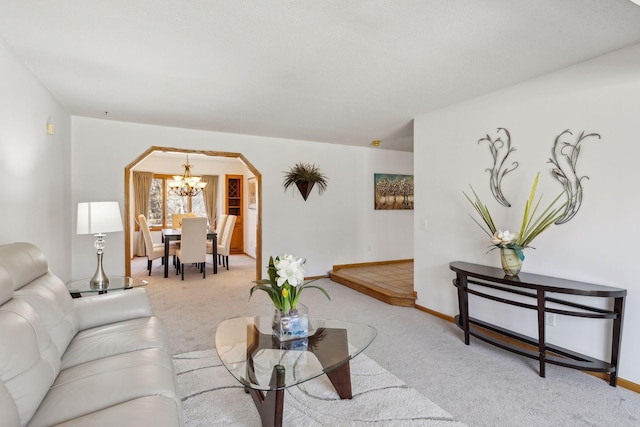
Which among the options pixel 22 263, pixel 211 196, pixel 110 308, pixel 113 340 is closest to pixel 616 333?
pixel 113 340

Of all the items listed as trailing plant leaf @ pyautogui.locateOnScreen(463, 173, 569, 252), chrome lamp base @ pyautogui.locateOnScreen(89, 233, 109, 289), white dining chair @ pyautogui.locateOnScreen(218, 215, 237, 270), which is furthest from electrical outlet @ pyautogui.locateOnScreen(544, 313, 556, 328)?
white dining chair @ pyautogui.locateOnScreen(218, 215, 237, 270)

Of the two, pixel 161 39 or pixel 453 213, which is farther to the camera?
pixel 453 213

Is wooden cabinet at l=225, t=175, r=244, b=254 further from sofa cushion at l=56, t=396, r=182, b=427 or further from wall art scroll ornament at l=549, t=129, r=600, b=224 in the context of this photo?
sofa cushion at l=56, t=396, r=182, b=427

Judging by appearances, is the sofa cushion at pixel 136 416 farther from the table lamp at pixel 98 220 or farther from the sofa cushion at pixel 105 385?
the table lamp at pixel 98 220

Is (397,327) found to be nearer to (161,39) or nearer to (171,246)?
(161,39)

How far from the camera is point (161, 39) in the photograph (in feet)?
7.52

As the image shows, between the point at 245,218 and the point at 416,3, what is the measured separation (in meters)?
7.79

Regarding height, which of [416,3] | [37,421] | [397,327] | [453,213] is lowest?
[397,327]

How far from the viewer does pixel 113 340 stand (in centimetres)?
199

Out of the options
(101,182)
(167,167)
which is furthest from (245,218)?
(101,182)

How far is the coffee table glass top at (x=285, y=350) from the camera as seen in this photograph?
1752mm

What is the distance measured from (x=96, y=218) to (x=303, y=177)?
3220mm

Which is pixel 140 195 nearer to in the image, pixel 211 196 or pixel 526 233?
pixel 211 196

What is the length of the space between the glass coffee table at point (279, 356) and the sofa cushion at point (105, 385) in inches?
13.8
